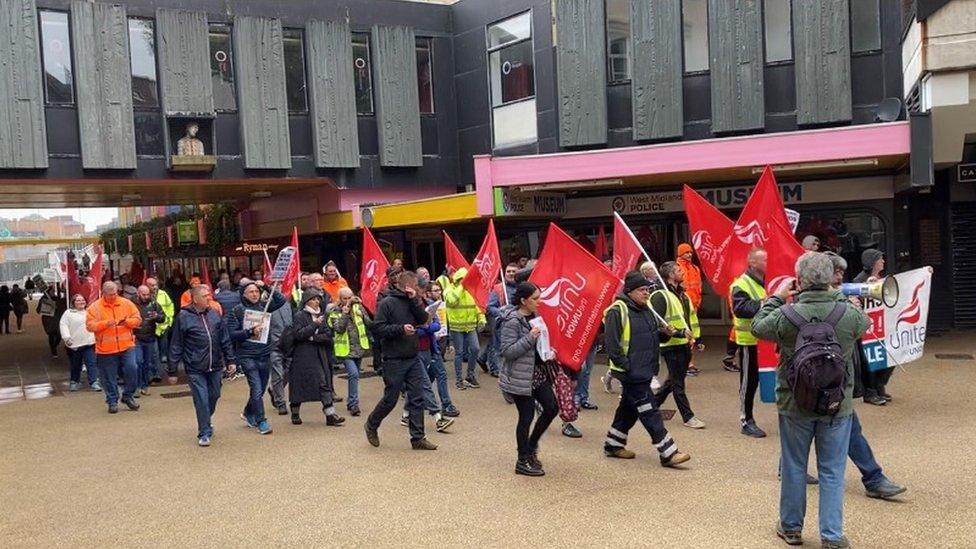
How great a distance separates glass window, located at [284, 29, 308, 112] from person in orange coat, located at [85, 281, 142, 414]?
945 cm

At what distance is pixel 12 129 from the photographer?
1680 cm

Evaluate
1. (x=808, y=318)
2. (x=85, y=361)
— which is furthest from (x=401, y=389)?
(x=85, y=361)

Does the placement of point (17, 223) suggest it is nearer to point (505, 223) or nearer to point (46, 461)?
point (505, 223)

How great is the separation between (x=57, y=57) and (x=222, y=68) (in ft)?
10.9

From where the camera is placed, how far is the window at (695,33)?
16391mm

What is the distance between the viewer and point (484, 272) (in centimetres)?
1108

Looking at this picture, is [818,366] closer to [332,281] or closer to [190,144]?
[332,281]

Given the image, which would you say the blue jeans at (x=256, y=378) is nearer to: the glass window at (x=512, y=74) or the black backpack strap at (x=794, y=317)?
the black backpack strap at (x=794, y=317)

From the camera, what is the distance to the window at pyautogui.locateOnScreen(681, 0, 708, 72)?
16391mm

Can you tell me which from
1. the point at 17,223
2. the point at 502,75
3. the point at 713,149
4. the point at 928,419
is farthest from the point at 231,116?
the point at 17,223

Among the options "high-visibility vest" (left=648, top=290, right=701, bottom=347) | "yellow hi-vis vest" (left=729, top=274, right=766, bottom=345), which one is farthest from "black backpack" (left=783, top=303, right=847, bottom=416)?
"high-visibility vest" (left=648, top=290, right=701, bottom=347)

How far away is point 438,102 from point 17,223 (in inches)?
2657

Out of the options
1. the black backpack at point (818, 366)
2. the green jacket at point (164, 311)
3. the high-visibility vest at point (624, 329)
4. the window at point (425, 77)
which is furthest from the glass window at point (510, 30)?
the black backpack at point (818, 366)

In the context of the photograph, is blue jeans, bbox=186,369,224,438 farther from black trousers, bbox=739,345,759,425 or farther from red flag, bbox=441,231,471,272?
black trousers, bbox=739,345,759,425
